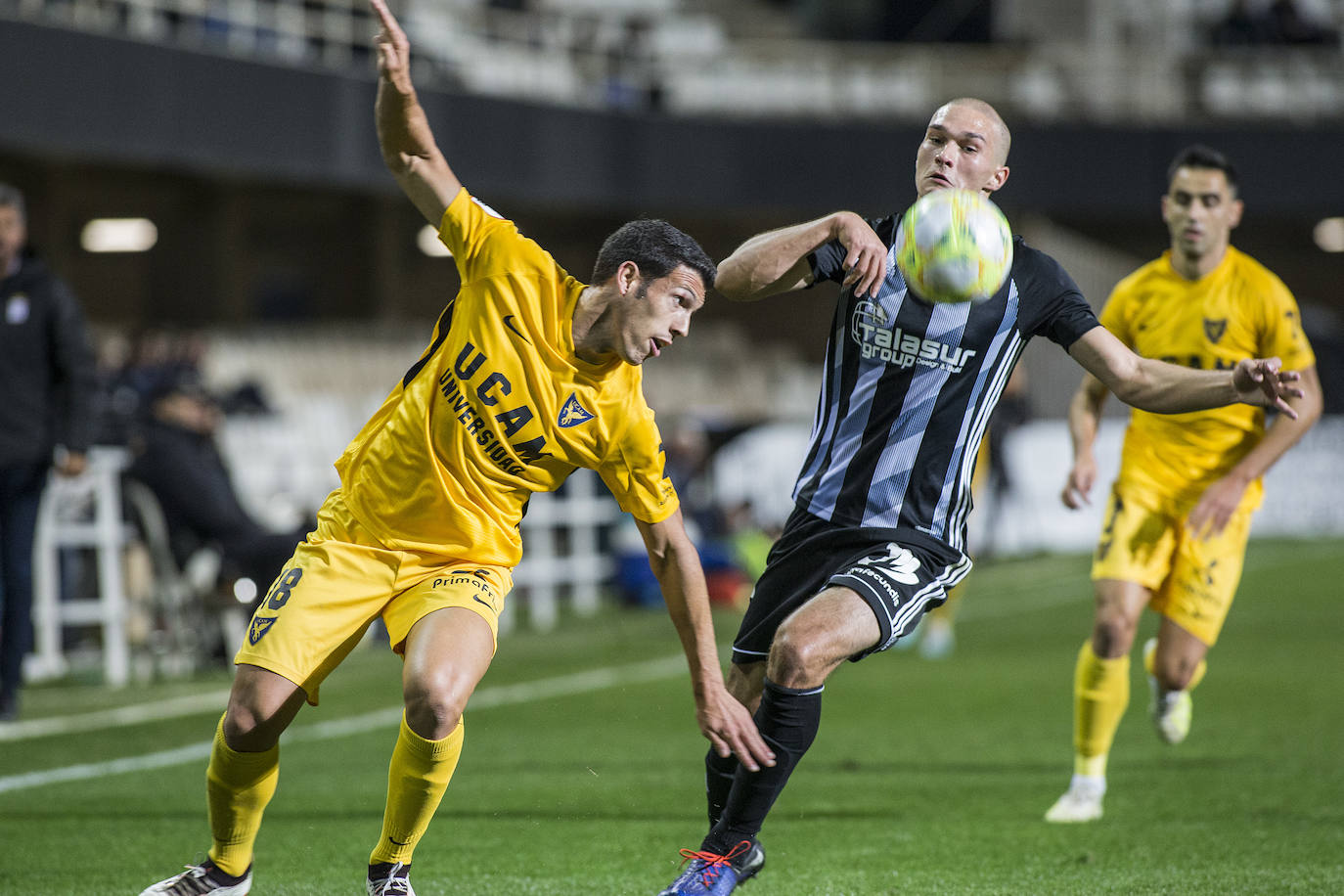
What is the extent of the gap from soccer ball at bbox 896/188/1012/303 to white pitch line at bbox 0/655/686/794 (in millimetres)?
4287

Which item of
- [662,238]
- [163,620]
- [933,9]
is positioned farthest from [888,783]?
[933,9]

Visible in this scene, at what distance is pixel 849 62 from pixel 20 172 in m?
13.6

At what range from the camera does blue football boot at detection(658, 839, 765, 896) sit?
419 cm

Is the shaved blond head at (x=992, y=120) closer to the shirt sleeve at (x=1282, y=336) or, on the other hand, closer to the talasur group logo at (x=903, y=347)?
the talasur group logo at (x=903, y=347)

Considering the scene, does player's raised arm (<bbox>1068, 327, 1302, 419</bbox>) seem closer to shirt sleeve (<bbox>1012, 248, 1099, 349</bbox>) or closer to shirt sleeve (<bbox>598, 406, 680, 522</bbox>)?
shirt sleeve (<bbox>1012, 248, 1099, 349</bbox>)

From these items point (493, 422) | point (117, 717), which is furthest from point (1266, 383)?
point (117, 717)

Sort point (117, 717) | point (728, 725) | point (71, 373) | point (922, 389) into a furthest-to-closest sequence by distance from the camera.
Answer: point (117, 717) < point (71, 373) < point (922, 389) < point (728, 725)

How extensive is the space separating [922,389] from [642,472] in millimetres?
921

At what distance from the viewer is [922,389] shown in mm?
4656

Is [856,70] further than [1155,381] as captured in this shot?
Yes

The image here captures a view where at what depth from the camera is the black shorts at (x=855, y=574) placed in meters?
4.41

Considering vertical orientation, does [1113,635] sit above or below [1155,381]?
below

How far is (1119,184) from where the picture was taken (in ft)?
91.6

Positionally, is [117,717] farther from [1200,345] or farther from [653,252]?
[1200,345]
